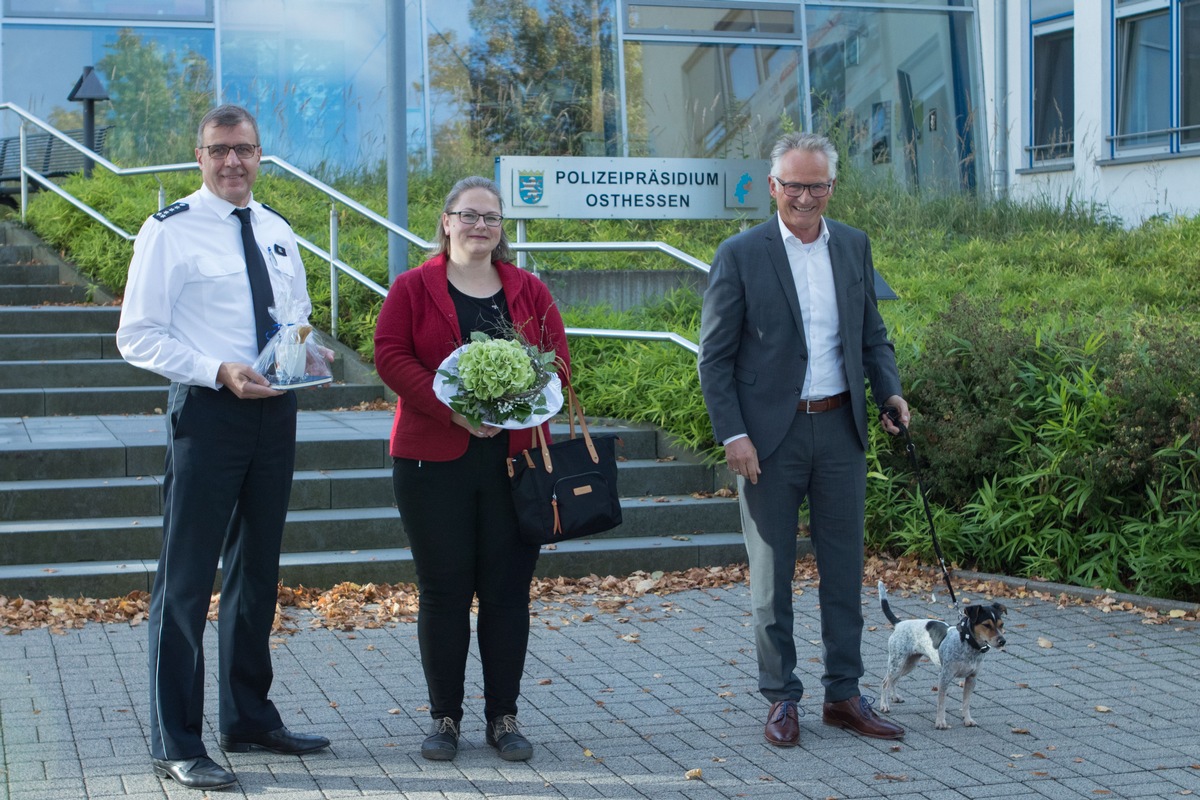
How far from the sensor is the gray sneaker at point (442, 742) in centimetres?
447

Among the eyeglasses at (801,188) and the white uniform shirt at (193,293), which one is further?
the eyeglasses at (801,188)

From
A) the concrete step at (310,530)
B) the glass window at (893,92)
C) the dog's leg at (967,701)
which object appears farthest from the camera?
the glass window at (893,92)

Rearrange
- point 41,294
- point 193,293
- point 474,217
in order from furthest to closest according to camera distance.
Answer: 1. point 41,294
2. point 474,217
3. point 193,293

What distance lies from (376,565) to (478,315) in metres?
2.69

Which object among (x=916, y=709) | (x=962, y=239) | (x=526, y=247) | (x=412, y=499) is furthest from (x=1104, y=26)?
(x=412, y=499)

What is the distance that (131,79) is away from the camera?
15.6m

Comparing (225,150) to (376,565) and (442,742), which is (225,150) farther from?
(376,565)

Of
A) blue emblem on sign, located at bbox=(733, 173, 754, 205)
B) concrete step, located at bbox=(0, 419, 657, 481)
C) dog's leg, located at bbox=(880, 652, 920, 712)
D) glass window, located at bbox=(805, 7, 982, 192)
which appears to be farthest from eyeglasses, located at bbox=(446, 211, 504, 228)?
glass window, located at bbox=(805, 7, 982, 192)

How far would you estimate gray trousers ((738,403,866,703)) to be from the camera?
15.5 feet

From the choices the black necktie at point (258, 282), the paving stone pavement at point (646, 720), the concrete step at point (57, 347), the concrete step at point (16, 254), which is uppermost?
the concrete step at point (16, 254)

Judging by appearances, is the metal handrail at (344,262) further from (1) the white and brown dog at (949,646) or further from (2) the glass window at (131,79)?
(1) the white and brown dog at (949,646)

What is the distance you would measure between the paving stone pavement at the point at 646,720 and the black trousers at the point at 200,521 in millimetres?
276

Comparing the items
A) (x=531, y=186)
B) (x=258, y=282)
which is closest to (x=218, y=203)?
(x=258, y=282)

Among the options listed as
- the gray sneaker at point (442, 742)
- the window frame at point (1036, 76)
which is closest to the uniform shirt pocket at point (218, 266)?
the gray sneaker at point (442, 742)
